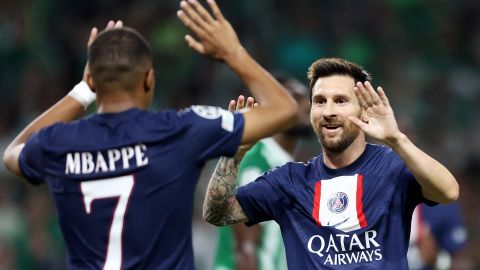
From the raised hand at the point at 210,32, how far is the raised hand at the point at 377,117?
868 millimetres

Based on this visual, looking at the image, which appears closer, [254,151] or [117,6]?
Answer: [254,151]

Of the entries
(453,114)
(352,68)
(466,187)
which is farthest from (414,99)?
(352,68)

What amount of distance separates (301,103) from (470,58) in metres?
5.52

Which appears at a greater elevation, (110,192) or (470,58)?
(470,58)

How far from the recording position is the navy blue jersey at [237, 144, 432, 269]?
5.81m

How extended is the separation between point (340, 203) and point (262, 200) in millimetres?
433

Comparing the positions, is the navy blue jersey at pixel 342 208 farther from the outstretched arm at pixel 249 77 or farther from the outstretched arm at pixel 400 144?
the outstretched arm at pixel 249 77

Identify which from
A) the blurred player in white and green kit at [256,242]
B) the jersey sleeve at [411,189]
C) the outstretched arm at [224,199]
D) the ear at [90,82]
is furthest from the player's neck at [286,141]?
the ear at [90,82]

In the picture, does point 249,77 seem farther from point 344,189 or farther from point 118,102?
point 344,189

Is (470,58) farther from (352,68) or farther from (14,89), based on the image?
(352,68)

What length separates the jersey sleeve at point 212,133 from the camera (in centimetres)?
497

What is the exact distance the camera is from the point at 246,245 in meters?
8.59

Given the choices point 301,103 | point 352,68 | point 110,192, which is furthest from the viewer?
point 301,103

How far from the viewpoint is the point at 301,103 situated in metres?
9.05
